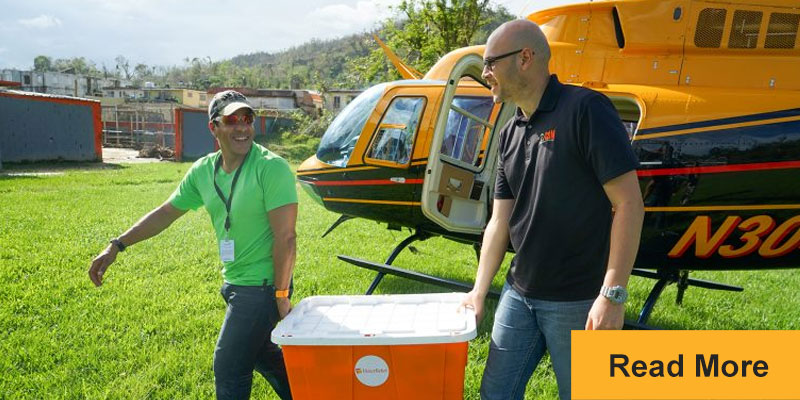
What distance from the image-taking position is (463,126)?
16.6 ft

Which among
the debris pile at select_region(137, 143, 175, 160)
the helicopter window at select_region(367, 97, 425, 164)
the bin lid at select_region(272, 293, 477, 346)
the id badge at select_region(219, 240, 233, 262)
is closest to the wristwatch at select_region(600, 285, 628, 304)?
the bin lid at select_region(272, 293, 477, 346)

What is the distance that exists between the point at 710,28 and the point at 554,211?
3053mm

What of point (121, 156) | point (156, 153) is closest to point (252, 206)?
point (156, 153)

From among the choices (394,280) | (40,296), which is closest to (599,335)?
(394,280)

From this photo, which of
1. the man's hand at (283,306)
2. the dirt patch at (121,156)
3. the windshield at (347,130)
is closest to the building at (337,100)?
the dirt patch at (121,156)

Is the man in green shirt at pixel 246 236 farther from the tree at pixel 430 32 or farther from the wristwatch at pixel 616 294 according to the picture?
the tree at pixel 430 32

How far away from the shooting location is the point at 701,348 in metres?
1.87

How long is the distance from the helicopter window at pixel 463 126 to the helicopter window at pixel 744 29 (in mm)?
1925

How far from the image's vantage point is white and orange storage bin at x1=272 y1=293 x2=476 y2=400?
2072 millimetres

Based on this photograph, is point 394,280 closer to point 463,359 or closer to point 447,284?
point 447,284

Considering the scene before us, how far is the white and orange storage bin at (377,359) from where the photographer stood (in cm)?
207

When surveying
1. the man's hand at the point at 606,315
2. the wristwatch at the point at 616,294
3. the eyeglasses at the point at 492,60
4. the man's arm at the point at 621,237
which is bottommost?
the man's hand at the point at 606,315

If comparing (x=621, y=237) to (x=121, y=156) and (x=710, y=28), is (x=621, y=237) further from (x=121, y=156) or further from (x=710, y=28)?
(x=121, y=156)

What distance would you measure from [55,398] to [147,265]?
10.4 ft
